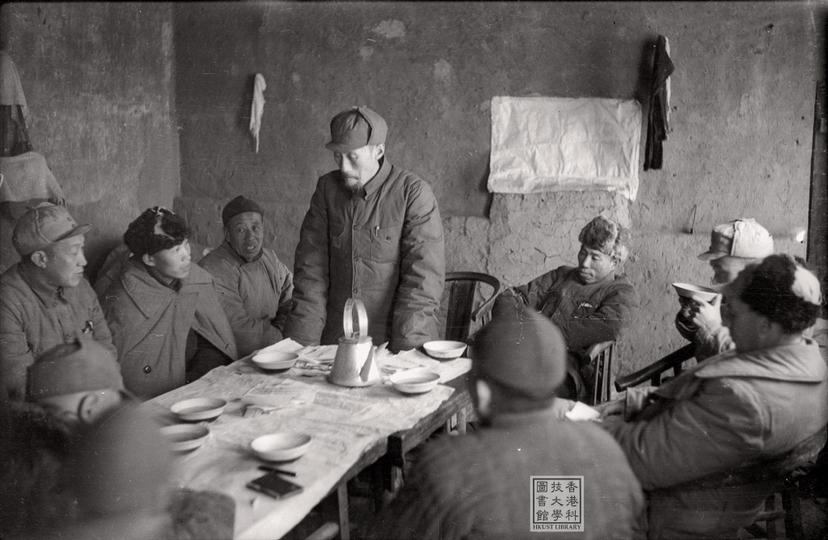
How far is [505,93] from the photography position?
3.47m

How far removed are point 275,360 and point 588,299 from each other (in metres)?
1.36

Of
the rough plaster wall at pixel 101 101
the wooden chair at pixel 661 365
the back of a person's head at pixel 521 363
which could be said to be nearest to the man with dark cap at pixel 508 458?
the back of a person's head at pixel 521 363

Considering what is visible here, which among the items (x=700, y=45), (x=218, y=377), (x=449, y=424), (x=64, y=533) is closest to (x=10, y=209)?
(x=218, y=377)

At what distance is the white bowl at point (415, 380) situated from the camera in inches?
73.9

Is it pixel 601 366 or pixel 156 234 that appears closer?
pixel 156 234

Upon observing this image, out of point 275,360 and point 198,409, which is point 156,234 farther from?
point 198,409

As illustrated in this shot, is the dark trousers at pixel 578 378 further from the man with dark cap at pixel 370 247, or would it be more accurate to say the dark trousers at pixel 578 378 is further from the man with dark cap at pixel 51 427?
the man with dark cap at pixel 51 427

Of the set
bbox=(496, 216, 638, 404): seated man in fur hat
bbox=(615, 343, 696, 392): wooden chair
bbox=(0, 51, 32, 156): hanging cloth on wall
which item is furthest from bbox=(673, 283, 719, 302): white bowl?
bbox=(0, 51, 32, 156): hanging cloth on wall

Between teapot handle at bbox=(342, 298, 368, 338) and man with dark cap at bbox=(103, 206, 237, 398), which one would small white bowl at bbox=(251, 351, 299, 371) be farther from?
man with dark cap at bbox=(103, 206, 237, 398)

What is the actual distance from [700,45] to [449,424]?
2343 millimetres

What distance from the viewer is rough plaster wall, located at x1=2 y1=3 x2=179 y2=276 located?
2266 millimetres

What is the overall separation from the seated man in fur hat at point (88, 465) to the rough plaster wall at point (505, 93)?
7.98ft

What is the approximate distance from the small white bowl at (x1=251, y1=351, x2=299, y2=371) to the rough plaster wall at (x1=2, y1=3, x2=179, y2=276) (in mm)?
810

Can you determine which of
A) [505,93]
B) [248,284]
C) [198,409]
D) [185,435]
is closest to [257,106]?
[248,284]
